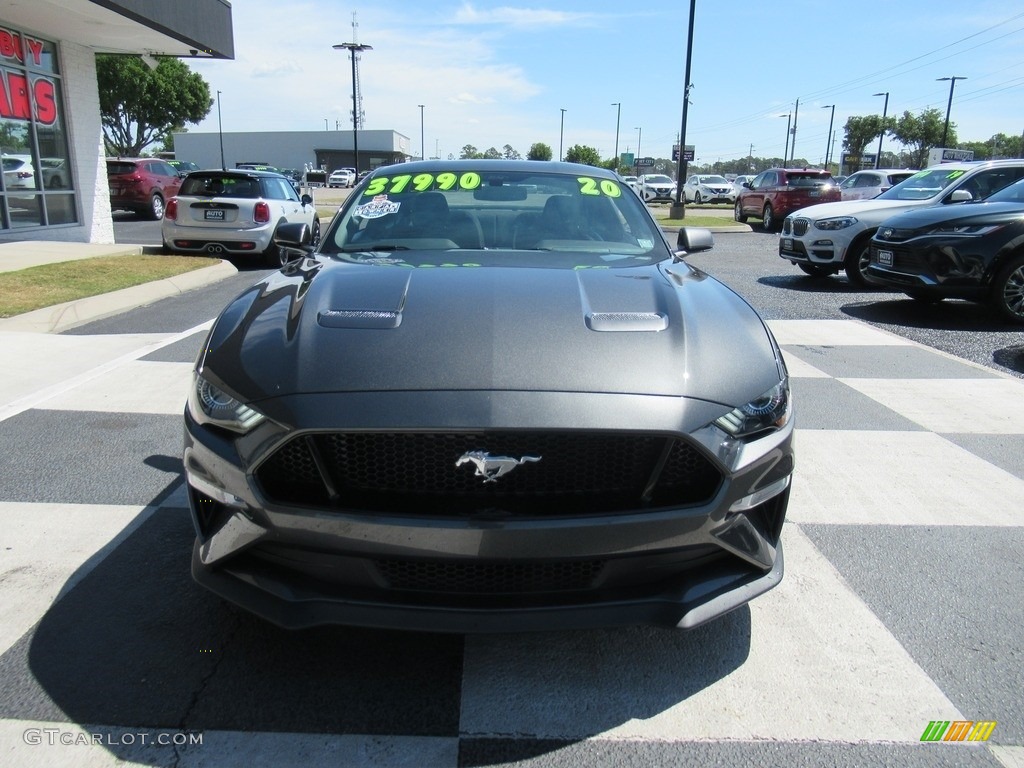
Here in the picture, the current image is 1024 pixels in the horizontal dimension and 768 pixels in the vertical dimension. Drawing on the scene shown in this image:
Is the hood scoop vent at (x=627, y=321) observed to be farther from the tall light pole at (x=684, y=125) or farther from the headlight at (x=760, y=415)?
the tall light pole at (x=684, y=125)

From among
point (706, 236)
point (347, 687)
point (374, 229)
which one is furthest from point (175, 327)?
point (347, 687)

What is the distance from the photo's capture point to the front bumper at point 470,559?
200 centimetres

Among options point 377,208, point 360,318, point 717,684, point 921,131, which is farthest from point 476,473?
point 921,131

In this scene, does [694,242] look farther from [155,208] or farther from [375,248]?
[155,208]

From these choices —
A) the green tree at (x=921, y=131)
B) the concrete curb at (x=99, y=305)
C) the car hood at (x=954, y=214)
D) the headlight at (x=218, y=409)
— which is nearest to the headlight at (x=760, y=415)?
the headlight at (x=218, y=409)

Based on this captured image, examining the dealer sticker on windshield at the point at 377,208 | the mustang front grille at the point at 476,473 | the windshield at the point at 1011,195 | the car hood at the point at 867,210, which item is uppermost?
the windshield at the point at 1011,195

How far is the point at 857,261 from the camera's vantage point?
10.5 m

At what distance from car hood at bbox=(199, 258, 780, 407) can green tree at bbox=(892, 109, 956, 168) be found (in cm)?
7886

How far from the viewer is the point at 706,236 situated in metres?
4.19

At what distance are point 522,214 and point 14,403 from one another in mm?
3559

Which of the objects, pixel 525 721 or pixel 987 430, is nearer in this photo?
pixel 525 721

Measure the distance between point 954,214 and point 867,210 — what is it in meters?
2.43

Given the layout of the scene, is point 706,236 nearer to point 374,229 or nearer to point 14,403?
point 374,229

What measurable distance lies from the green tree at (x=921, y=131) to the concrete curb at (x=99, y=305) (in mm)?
74832
